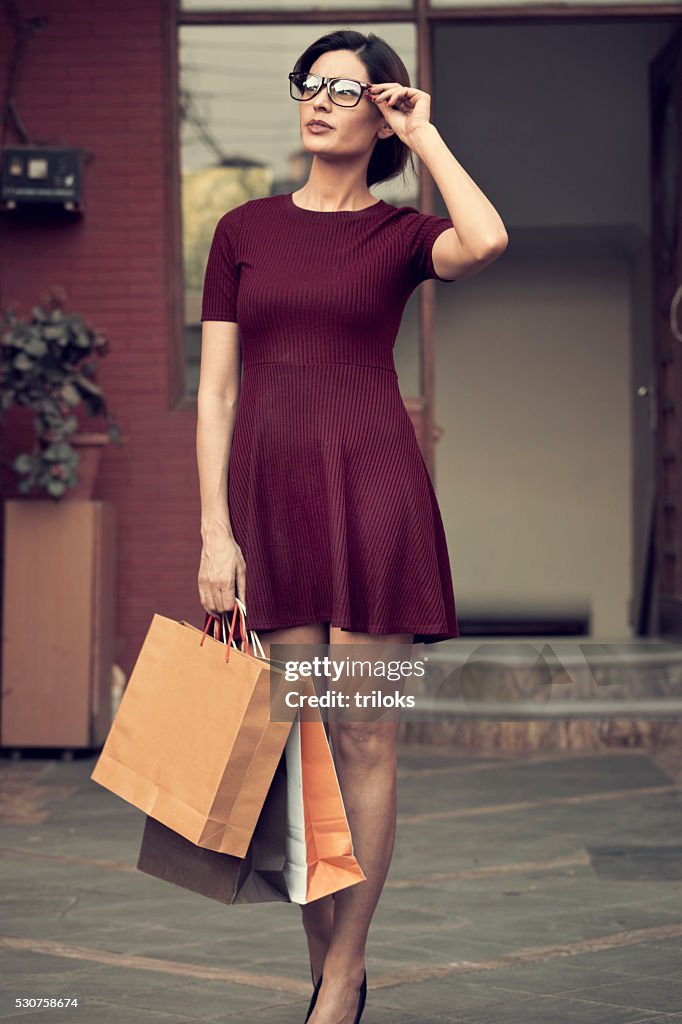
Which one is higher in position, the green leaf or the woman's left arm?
the woman's left arm

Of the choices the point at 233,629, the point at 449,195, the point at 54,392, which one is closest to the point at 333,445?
the point at 233,629

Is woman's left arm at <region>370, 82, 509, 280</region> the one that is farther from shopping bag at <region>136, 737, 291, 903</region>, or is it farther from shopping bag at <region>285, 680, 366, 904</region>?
shopping bag at <region>136, 737, 291, 903</region>

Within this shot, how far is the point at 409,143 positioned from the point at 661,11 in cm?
474

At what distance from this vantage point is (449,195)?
2.52 meters

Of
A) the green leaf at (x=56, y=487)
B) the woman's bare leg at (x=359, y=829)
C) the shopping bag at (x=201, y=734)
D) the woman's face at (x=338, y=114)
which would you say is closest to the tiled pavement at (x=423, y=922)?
the woman's bare leg at (x=359, y=829)

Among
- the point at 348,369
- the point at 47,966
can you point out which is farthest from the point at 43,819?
the point at 348,369

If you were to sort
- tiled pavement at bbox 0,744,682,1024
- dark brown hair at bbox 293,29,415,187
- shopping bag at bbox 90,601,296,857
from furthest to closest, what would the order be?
tiled pavement at bbox 0,744,682,1024 → dark brown hair at bbox 293,29,415,187 → shopping bag at bbox 90,601,296,857

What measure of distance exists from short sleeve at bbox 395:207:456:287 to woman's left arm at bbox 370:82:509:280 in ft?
0.05

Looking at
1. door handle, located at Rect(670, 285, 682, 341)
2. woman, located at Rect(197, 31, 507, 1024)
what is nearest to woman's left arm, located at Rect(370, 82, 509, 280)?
woman, located at Rect(197, 31, 507, 1024)

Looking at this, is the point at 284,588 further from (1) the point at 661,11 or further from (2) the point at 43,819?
(1) the point at 661,11

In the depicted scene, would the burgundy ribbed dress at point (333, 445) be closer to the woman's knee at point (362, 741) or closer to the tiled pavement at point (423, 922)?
the woman's knee at point (362, 741)

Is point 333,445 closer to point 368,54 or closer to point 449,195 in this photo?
point 449,195

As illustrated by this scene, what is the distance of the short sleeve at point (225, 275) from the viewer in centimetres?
268

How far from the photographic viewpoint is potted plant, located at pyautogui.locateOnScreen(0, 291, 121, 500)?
6082 millimetres
